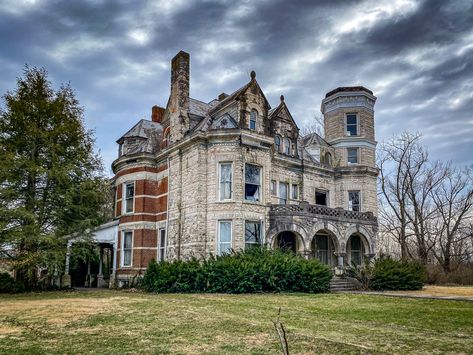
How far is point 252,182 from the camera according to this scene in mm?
23359

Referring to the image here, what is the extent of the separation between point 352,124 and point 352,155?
2301 mm

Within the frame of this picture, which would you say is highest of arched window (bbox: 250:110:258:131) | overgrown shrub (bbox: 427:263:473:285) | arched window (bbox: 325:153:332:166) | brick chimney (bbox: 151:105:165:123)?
brick chimney (bbox: 151:105:165:123)

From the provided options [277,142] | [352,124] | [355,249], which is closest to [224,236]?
[277,142]

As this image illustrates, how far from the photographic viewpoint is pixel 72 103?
2297cm

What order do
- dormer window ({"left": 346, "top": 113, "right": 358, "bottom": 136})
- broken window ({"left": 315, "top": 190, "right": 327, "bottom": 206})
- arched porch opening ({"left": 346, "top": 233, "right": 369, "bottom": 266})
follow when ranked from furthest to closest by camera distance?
dormer window ({"left": 346, "top": 113, "right": 358, "bottom": 136})
broken window ({"left": 315, "top": 190, "right": 327, "bottom": 206})
arched porch opening ({"left": 346, "top": 233, "right": 369, "bottom": 266})

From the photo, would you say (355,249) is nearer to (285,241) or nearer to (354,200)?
(354,200)

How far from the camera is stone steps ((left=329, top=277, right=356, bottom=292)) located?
21.1m

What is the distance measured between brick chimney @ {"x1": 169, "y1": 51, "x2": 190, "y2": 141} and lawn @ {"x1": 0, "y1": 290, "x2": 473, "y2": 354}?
1352cm

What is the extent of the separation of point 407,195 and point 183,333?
Answer: 1379 inches

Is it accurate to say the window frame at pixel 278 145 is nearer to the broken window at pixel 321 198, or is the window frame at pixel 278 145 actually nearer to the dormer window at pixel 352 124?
the broken window at pixel 321 198

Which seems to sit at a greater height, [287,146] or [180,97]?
[180,97]

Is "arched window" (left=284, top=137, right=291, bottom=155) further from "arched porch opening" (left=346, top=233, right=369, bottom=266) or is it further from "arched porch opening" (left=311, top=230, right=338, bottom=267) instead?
"arched porch opening" (left=346, top=233, right=369, bottom=266)


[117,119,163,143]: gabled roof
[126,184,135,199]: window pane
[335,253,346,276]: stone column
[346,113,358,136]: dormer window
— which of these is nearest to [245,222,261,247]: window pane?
[335,253,346,276]: stone column

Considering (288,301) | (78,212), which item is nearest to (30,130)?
(78,212)
